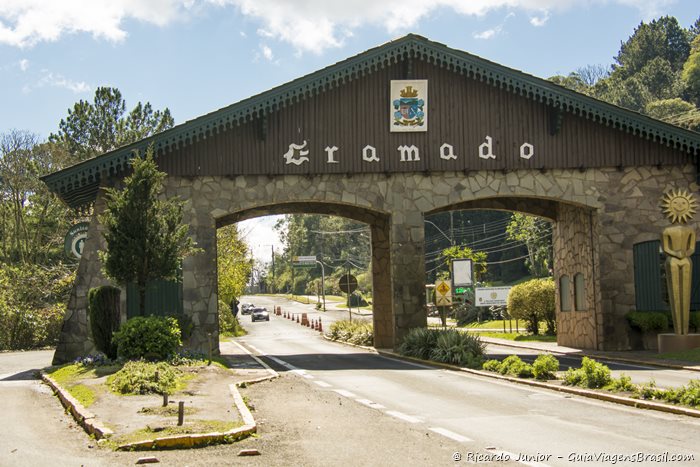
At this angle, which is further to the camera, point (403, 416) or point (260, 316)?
point (260, 316)

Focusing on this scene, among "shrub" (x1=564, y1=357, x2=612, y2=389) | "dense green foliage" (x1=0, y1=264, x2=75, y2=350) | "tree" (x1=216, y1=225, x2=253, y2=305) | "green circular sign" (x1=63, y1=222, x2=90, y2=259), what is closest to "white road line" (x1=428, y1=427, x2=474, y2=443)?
"shrub" (x1=564, y1=357, x2=612, y2=389)

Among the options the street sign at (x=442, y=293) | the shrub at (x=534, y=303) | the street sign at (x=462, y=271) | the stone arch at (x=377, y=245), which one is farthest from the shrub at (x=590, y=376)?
the shrub at (x=534, y=303)

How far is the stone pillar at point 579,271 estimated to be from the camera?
91.9ft

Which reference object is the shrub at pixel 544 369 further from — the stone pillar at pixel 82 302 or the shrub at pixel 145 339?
the stone pillar at pixel 82 302

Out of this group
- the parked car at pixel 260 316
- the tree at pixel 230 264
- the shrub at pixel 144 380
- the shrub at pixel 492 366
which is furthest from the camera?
the parked car at pixel 260 316

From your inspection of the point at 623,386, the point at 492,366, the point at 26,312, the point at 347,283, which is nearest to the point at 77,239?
the point at 492,366

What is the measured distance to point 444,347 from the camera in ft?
78.9

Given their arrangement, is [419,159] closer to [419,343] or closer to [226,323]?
[419,343]

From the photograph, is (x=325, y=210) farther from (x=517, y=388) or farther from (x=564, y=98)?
(x=517, y=388)

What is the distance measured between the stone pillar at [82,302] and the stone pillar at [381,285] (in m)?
10.7

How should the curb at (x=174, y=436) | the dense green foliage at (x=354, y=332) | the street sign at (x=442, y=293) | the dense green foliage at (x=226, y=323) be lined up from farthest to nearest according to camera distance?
the dense green foliage at (x=226, y=323) → the dense green foliage at (x=354, y=332) → the street sign at (x=442, y=293) → the curb at (x=174, y=436)

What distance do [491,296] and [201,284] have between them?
26473 mm

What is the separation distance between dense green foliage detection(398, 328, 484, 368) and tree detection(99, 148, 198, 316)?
7.96 meters

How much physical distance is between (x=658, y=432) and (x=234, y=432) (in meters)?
5.50
